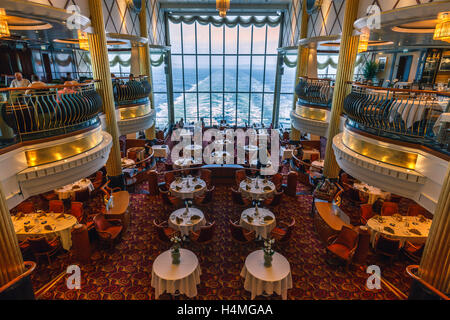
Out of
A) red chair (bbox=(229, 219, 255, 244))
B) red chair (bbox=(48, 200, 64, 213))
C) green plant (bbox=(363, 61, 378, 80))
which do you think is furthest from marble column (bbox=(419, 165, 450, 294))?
green plant (bbox=(363, 61, 378, 80))

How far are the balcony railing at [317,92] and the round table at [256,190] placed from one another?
3904 millimetres

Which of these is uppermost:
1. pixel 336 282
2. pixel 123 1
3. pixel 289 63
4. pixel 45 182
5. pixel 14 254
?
pixel 123 1

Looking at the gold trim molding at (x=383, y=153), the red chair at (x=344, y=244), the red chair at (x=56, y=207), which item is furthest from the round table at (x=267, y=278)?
the red chair at (x=56, y=207)

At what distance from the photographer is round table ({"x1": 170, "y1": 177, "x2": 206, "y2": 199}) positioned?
7.50 metres

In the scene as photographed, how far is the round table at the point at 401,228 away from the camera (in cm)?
570

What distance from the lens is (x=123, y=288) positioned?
4953 mm

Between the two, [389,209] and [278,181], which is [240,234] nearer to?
[278,181]

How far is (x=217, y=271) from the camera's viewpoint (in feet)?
17.9

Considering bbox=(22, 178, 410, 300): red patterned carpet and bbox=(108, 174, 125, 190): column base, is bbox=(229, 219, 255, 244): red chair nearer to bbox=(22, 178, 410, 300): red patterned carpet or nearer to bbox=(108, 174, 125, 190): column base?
bbox=(22, 178, 410, 300): red patterned carpet

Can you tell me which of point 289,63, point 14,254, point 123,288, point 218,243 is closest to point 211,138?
point 289,63

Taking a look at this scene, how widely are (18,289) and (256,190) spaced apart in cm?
560

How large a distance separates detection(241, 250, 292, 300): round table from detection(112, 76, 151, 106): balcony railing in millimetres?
7415

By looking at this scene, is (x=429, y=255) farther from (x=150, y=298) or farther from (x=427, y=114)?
(x=150, y=298)

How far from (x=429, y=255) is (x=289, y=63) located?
554 inches
